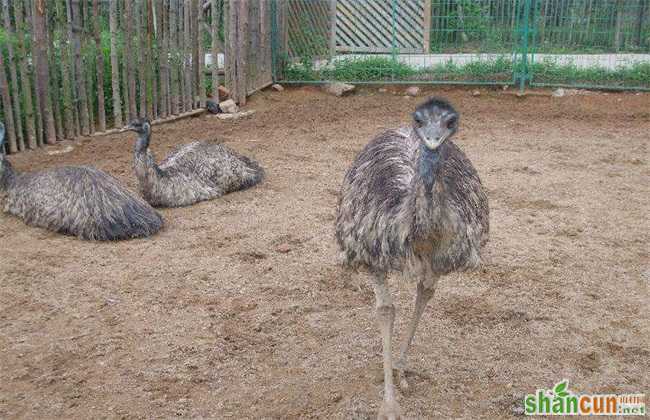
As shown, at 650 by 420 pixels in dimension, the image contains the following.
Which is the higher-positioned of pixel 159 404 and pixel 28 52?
pixel 28 52

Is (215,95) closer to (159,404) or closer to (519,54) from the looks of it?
(519,54)

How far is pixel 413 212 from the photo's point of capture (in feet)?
8.65

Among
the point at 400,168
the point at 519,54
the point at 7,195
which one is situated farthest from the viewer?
the point at 519,54

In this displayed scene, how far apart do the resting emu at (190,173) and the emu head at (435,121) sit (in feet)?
11.9

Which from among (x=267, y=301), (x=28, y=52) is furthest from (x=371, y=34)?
(x=267, y=301)

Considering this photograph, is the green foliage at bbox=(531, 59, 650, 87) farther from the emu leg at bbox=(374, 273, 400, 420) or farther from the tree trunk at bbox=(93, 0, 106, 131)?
the emu leg at bbox=(374, 273, 400, 420)

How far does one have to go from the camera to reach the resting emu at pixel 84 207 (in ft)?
16.5

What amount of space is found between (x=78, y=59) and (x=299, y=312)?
460 cm

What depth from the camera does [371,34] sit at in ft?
44.0

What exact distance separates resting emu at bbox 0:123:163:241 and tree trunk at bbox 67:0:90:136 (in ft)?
7.57

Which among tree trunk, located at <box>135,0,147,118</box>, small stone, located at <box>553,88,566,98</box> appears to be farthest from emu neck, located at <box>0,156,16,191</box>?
small stone, located at <box>553,88,566,98</box>

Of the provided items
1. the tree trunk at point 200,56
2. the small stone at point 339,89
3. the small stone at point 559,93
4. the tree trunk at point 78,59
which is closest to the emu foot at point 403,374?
the tree trunk at point 78,59

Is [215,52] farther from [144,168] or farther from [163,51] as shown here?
[144,168]

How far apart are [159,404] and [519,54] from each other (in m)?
9.24
